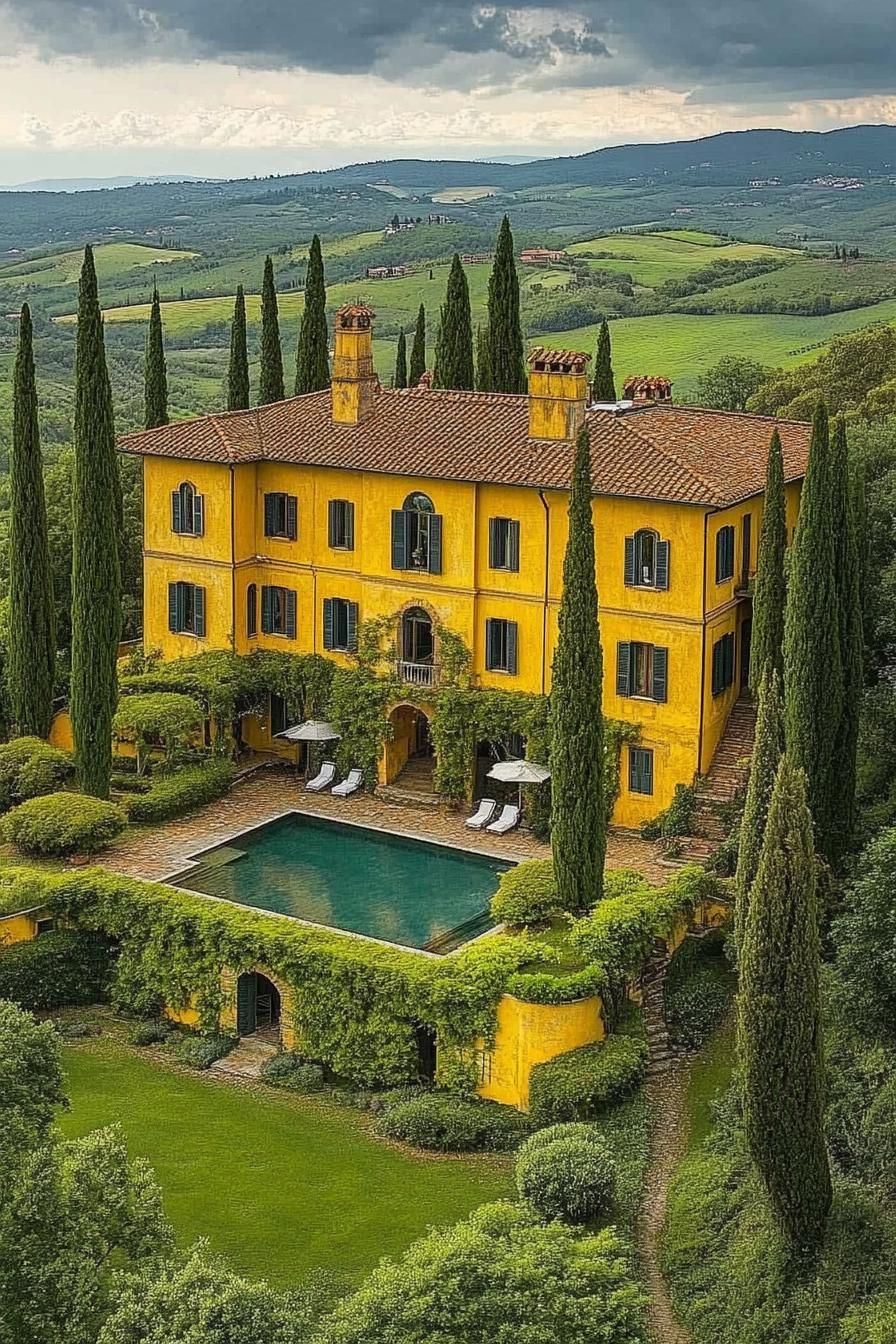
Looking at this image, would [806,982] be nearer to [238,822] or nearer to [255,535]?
[238,822]

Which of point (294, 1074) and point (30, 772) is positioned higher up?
point (30, 772)

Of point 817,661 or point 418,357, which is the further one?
point 418,357

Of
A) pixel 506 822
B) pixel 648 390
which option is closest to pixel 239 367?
pixel 648 390

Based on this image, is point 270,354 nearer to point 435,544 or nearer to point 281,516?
point 281,516

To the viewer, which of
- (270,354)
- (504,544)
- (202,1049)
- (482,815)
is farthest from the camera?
(270,354)

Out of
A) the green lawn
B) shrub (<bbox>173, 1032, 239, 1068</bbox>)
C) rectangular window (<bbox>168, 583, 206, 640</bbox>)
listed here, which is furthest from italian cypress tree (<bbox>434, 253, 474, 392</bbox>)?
the green lawn

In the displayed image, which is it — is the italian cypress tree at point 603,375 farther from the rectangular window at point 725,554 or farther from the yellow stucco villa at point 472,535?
the rectangular window at point 725,554
